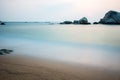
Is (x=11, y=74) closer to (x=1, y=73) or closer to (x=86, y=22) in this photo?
(x=1, y=73)

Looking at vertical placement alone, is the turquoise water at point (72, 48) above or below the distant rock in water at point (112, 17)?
below

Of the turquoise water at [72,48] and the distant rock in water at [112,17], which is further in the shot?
the distant rock in water at [112,17]

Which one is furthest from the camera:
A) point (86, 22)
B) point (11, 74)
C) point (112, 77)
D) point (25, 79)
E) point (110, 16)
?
point (86, 22)

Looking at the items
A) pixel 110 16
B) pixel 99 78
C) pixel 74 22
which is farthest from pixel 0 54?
pixel 74 22

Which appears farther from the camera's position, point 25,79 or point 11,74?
point 11,74

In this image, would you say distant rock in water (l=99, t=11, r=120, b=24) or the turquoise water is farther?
distant rock in water (l=99, t=11, r=120, b=24)

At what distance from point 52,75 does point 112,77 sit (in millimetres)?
2711

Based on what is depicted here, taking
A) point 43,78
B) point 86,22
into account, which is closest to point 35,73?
point 43,78

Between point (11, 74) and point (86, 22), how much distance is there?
117 m

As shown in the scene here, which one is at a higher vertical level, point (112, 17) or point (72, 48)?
point (112, 17)

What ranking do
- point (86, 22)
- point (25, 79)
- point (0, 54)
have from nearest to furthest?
1. point (25, 79)
2. point (0, 54)
3. point (86, 22)

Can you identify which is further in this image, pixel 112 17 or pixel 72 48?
pixel 112 17

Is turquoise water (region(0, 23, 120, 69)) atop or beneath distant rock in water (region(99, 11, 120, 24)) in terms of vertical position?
beneath

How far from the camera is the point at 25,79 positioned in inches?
231
